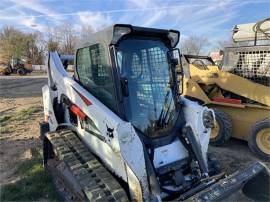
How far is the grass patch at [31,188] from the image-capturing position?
13.7ft

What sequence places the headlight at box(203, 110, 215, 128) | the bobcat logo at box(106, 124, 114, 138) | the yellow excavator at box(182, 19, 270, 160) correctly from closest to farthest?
the bobcat logo at box(106, 124, 114, 138), the headlight at box(203, 110, 215, 128), the yellow excavator at box(182, 19, 270, 160)

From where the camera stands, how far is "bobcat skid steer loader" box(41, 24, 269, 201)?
3145 millimetres

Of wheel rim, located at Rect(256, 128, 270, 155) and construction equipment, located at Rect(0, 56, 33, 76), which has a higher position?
construction equipment, located at Rect(0, 56, 33, 76)

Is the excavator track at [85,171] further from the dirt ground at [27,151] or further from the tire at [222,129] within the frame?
the tire at [222,129]

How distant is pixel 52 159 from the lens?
175 inches

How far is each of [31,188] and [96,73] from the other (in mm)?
1962

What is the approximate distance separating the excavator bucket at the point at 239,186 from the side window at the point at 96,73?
A: 4.38ft

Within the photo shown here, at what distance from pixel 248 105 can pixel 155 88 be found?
3.19m

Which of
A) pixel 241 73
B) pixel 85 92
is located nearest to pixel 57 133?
pixel 85 92

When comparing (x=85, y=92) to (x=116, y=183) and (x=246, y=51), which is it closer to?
(x=116, y=183)

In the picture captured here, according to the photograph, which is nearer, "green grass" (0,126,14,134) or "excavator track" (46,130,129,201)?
"excavator track" (46,130,129,201)

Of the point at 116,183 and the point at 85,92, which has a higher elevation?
the point at 85,92

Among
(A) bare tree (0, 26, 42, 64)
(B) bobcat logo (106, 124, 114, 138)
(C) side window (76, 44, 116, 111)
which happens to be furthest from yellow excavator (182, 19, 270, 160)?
(A) bare tree (0, 26, 42, 64)

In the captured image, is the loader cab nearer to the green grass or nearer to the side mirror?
the side mirror
